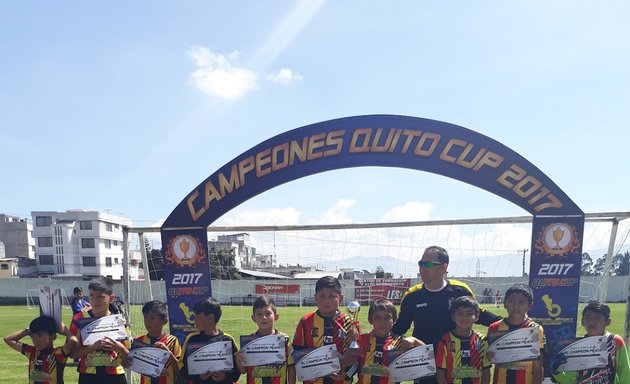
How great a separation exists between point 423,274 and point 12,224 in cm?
8425

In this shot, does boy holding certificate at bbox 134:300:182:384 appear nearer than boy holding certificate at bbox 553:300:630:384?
No

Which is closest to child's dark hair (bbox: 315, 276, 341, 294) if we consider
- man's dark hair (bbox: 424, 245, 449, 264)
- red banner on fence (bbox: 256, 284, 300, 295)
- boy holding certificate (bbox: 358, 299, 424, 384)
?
boy holding certificate (bbox: 358, 299, 424, 384)

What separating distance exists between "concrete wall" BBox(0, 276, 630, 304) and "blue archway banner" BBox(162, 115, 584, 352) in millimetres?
2280

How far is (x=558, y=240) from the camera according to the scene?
233 inches

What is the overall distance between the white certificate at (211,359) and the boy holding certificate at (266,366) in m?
0.13

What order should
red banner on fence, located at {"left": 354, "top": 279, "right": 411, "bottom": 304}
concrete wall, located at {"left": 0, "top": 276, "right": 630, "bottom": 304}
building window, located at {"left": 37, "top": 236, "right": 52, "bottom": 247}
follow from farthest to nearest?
building window, located at {"left": 37, "top": 236, "right": 52, "bottom": 247}
red banner on fence, located at {"left": 354, "top": 279, "right": 411, "bottom": 304}
concrete wall, located at {"left": 0, "top": 276, "right": 630, "bottom": 304}

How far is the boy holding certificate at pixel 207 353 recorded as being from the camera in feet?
14.1

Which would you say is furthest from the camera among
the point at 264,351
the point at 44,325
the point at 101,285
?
the point at 101,285

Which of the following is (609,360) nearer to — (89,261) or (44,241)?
(89,261)

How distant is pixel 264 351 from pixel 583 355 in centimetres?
278

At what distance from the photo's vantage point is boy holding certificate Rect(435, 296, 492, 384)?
4.12 meters

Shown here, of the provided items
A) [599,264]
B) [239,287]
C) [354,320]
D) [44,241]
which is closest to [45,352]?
[354,320]

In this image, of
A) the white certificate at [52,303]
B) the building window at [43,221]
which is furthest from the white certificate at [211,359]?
the building window at [43,221]

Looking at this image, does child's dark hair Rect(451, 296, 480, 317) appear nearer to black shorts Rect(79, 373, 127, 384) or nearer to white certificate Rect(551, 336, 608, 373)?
white certificate Rect(551, 336, 608, 373)
